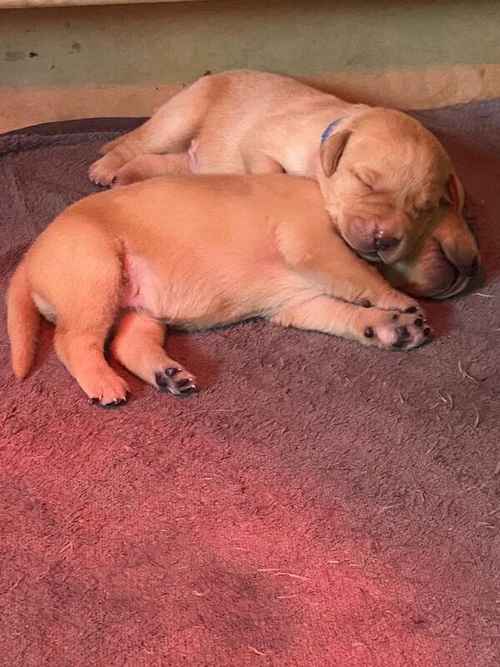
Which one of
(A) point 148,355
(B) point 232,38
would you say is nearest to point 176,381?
(A) point 148,355

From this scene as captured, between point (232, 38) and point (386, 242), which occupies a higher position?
point (232, 38)

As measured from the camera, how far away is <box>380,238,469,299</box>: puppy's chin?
8.89ft

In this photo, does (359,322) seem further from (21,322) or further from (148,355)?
(21,322)

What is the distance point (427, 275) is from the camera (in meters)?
2.73

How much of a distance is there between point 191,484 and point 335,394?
0.56m

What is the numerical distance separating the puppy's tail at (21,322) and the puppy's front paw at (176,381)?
42 centimetres

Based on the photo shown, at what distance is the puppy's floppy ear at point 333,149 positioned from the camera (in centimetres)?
257

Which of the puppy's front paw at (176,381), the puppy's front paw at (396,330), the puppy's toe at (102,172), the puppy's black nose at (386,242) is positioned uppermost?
the puppy's black nose at (386,242)

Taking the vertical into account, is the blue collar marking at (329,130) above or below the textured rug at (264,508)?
above

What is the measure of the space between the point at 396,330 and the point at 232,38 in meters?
1.82

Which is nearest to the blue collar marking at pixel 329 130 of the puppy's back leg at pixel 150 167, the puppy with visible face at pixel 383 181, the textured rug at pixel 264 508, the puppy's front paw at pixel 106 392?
the puppy with visible face at pixel 383 181

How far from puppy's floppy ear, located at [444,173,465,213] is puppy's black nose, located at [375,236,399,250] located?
0.33 m

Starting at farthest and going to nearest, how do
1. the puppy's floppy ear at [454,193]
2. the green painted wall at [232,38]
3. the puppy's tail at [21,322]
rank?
the green painted wall at [232,38] → the puppy's floppy ear at [454,193] → the puppy's tail at [21,322]

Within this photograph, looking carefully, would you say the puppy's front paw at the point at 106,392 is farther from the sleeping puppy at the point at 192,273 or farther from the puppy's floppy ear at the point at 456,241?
the puppy's floppy ear at the point at 456,241
